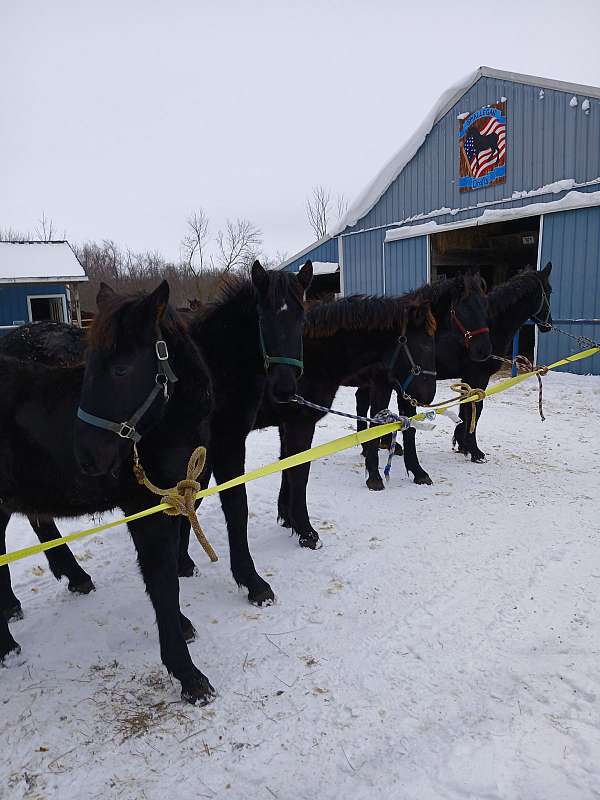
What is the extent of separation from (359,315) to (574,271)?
28.3ft

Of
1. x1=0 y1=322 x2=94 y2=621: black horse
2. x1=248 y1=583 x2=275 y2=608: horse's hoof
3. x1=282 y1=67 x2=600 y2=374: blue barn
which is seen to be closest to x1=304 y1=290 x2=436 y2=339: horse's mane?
x1=0 y1=322 x2=94 y2=621: black horse

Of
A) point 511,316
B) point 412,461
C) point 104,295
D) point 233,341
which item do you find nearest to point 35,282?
point 511,316

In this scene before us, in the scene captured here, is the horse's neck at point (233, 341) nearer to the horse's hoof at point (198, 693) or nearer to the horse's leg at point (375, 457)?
the horse's hoof at point (198, 693)

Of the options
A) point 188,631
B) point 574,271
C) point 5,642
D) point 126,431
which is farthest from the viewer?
point 574,271

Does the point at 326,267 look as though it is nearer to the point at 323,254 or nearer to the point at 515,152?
the point at 323,254

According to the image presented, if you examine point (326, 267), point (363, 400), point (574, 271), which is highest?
point (326, 267)

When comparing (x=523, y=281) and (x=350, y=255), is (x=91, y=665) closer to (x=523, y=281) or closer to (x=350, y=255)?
(x=523, y=281)

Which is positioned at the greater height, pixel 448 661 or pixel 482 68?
pixel 482 68

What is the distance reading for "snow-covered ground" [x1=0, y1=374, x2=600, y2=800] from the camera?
2.00 metres

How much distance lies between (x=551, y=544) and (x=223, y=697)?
116 inches

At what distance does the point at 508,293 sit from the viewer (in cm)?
683

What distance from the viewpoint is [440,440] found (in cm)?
743

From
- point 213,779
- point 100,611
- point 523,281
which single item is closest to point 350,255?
point 523,281

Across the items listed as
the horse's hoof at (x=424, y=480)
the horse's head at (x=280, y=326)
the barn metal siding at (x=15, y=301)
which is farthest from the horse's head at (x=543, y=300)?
the barn metal siding at (x=15, y=301)
